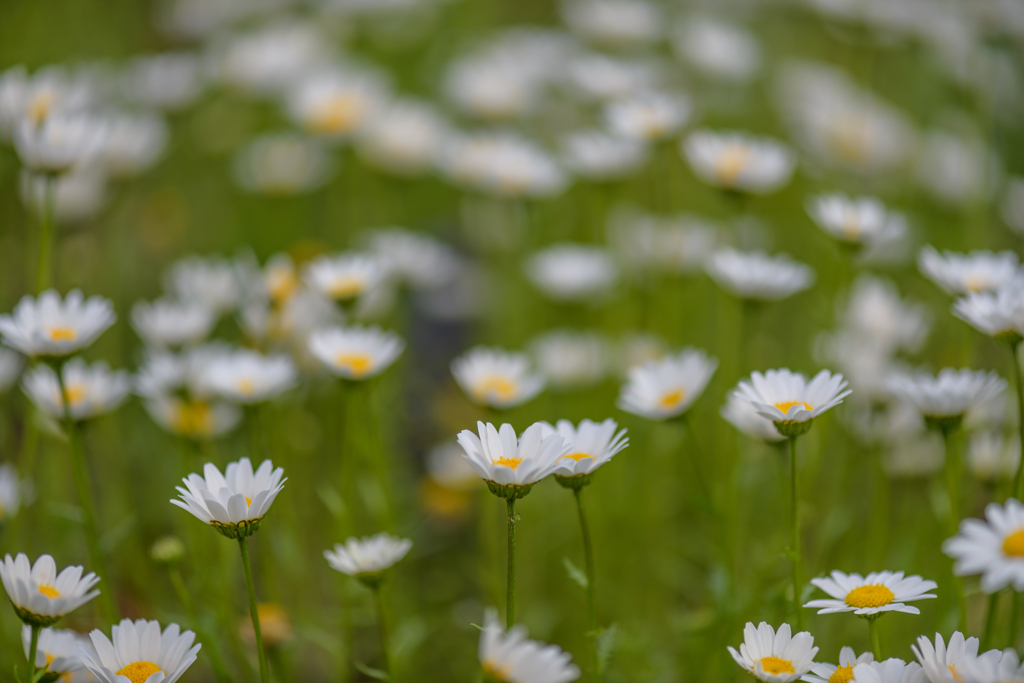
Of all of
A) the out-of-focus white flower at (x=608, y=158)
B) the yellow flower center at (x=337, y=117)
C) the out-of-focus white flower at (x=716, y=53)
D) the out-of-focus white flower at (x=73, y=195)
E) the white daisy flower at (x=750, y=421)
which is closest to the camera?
the white daisy flower at (x=750, y=421)

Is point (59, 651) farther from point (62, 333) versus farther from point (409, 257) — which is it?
point (409, 257)

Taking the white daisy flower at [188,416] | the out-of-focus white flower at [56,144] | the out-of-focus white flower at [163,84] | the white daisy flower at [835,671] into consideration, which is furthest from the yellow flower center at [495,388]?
the out-of-focus white flower at [163,84]

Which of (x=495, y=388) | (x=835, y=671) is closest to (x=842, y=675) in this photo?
(x=835, y=671)

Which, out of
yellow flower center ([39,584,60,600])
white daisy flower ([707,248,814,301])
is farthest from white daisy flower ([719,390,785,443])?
yellow flower center ([39,584,60,600])

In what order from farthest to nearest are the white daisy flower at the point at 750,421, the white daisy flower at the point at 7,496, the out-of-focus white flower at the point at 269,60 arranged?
the out-of-focus white flower at the point at 269,60 < the white daisy flower at the point at 750,421 < the white daisy flower at the point at 7,496

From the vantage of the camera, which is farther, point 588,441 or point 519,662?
point 588,441

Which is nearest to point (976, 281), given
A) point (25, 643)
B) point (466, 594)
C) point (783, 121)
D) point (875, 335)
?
point (875, 335)

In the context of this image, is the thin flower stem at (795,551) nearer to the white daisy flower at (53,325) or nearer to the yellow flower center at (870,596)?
the yellow flower center at (870,596)
